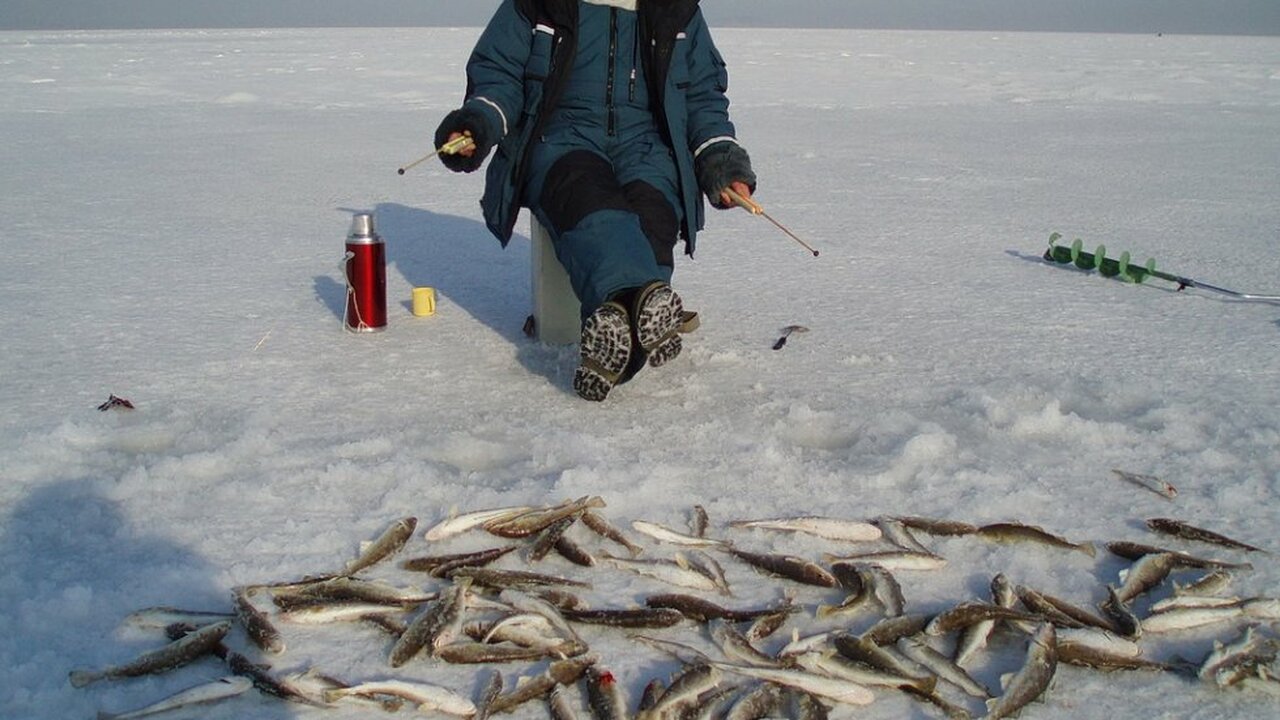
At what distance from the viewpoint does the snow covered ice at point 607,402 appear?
8.95ft

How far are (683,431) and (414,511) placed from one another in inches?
40.2

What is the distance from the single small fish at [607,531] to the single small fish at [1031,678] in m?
0.98

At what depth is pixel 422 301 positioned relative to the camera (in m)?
5.10

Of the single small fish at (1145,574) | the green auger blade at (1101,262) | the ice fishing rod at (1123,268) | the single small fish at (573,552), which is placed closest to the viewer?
the single small fish at (1145,574)

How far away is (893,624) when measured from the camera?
2492mm

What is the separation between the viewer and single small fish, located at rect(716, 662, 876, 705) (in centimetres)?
226

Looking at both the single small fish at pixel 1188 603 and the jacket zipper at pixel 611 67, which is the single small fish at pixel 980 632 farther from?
the jacket zipper at pixel 611 67

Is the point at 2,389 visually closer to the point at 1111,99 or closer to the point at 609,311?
the point at 609,311

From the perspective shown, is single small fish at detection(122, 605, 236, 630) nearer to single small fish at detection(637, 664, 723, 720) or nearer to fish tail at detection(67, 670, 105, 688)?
fish tail at detection(67, 670, 105, 688)

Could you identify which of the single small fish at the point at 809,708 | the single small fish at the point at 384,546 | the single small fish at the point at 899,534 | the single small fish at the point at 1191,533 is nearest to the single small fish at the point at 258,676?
the single small fish at the point at 384,546

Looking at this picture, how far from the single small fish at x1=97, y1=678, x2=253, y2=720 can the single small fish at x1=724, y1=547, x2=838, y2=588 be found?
4.03 ft

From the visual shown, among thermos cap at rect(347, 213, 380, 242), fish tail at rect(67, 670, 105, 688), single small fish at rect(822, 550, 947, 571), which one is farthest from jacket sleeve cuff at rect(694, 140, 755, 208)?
fish tail at rect(67, 670, 105, 688)

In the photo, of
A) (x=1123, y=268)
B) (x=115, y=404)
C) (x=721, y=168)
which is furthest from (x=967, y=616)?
(x=1123, y=268)

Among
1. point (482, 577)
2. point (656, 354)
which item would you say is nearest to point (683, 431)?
point (656, 354)
